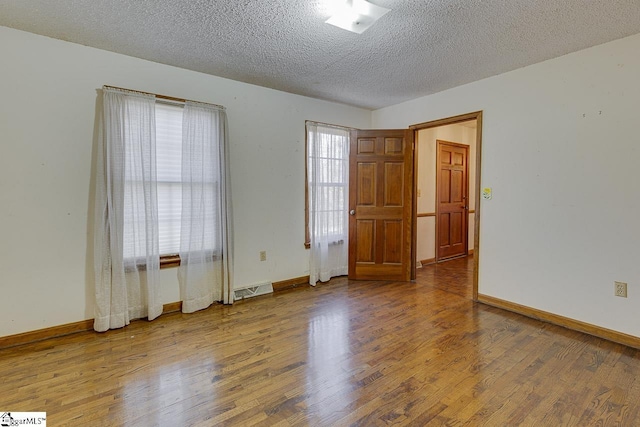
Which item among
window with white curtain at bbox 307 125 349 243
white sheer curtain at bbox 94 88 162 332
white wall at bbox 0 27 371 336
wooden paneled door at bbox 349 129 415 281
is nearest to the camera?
white wall at bbox 0 27 371 336

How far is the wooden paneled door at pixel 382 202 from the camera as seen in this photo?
13.4ft

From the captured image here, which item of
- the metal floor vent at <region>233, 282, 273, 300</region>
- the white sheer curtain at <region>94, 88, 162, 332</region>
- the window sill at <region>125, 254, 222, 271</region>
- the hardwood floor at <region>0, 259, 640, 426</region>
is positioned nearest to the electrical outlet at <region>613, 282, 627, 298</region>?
the hardwood floor at <region>0, 259, 640, 426</region>

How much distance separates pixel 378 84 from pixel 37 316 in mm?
3939

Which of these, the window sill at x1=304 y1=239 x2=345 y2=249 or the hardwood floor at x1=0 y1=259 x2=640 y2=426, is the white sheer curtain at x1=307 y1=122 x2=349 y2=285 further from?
the hardwood floor at x1=0 y1=259 x2=640 y2=426

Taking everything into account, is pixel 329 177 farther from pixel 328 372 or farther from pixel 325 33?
pixel 328 372

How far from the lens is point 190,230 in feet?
10.0

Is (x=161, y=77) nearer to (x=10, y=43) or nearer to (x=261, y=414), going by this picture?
(x=10, y=43)

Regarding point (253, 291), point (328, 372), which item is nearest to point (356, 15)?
point (328, 372)

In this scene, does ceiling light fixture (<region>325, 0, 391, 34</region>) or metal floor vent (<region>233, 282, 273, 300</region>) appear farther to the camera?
metal floor vent (<region>233, 282, 273, 300</region>)

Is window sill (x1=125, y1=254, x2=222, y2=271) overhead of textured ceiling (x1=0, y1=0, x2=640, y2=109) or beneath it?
beneath

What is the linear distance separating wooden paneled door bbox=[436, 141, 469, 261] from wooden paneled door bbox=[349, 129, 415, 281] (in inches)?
54.9

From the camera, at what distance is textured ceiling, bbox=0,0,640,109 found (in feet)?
Answer: 6.63

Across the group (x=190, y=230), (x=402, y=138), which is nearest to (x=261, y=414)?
(x=190, y=230)

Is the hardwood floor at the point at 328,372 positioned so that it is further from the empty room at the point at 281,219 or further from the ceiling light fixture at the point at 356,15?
the ceiling light fixture at the point at 356,15
